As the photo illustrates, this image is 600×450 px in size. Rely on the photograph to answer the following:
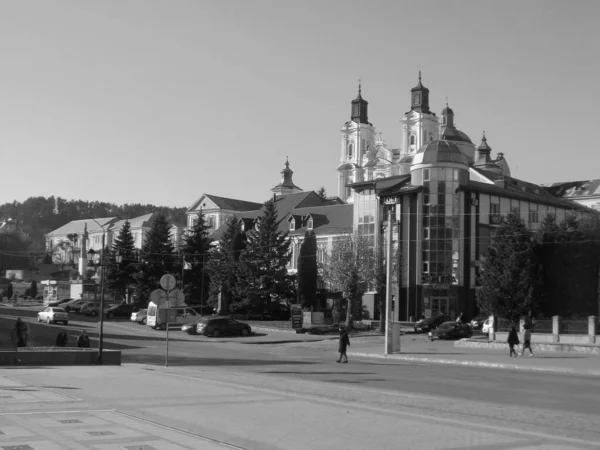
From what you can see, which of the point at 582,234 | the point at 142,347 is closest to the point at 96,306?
the point at 142,347

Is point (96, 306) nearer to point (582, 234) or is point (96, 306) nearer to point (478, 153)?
point (582, 234)

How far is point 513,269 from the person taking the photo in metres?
53.1

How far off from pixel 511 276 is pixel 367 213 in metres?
22.3

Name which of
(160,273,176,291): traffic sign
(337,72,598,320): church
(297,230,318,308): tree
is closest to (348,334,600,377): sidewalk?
(160,273,176,291): traffic sign

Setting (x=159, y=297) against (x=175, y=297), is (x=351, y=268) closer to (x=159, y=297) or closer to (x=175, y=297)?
(x=175, y=297)

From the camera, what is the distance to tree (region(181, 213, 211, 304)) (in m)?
79.9

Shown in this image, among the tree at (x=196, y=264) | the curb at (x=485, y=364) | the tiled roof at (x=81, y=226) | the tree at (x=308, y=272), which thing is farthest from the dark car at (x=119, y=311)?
the tiled roof at (x=81, y=226)

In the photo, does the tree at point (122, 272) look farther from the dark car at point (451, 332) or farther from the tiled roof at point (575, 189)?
the tiled roof at point (575, 189)

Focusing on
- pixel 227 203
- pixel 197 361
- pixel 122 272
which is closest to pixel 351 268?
pixel 197 361

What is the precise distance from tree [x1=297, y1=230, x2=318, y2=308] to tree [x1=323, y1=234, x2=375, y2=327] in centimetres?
1193

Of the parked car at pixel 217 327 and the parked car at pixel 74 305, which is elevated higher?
the parked car at pixel 74 305

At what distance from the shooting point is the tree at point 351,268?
199 ft

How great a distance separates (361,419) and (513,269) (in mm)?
43290

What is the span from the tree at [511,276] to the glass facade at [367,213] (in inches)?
744
